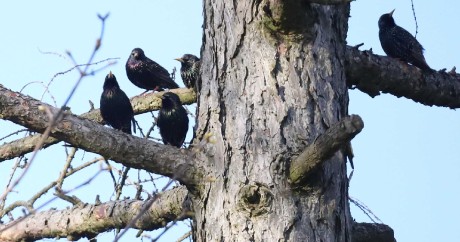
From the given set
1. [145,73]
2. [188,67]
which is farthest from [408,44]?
[145,73]

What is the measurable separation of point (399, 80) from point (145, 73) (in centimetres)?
442

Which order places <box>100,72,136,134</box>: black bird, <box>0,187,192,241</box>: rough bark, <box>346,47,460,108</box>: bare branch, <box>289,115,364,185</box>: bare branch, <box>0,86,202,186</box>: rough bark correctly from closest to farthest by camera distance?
<box>289,115,364,185</box>: bare branch → <box>0,86,202,186</box>: rough bark → <box>0,187,192,241</box>: rough bark → <box>346,47,460,108</box>: bare branch → <box>100,72,136,134</box>: black bird

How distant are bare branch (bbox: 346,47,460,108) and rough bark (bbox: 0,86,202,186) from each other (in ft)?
2.81

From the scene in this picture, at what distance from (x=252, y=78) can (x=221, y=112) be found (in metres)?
0.17

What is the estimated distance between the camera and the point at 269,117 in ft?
9.91

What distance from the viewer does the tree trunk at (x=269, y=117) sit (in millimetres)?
2883

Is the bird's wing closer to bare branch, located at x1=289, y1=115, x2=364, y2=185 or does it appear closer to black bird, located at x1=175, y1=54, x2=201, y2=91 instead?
black bird, located at x1=175, y1=54, x2=201, y2=91

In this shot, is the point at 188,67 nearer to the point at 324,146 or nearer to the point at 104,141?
the point at 104,141

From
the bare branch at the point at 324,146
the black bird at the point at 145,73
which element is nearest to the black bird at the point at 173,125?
the black bird at the point at 145,73

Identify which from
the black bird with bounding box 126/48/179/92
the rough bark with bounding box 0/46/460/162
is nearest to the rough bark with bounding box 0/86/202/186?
the rough bark with bounding box 0/46/460/162

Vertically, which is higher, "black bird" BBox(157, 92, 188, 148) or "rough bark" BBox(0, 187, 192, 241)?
"black bird" BBox(157, 92, 188, 148)

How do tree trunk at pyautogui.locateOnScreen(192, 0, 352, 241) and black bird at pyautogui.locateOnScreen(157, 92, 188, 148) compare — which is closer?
tree trunk at pyautogui.locateOnScreen(192, 0, 352, 241)

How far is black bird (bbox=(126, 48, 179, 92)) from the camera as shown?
763 centimetres

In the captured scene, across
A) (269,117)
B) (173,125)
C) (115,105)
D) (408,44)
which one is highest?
(408,44)
